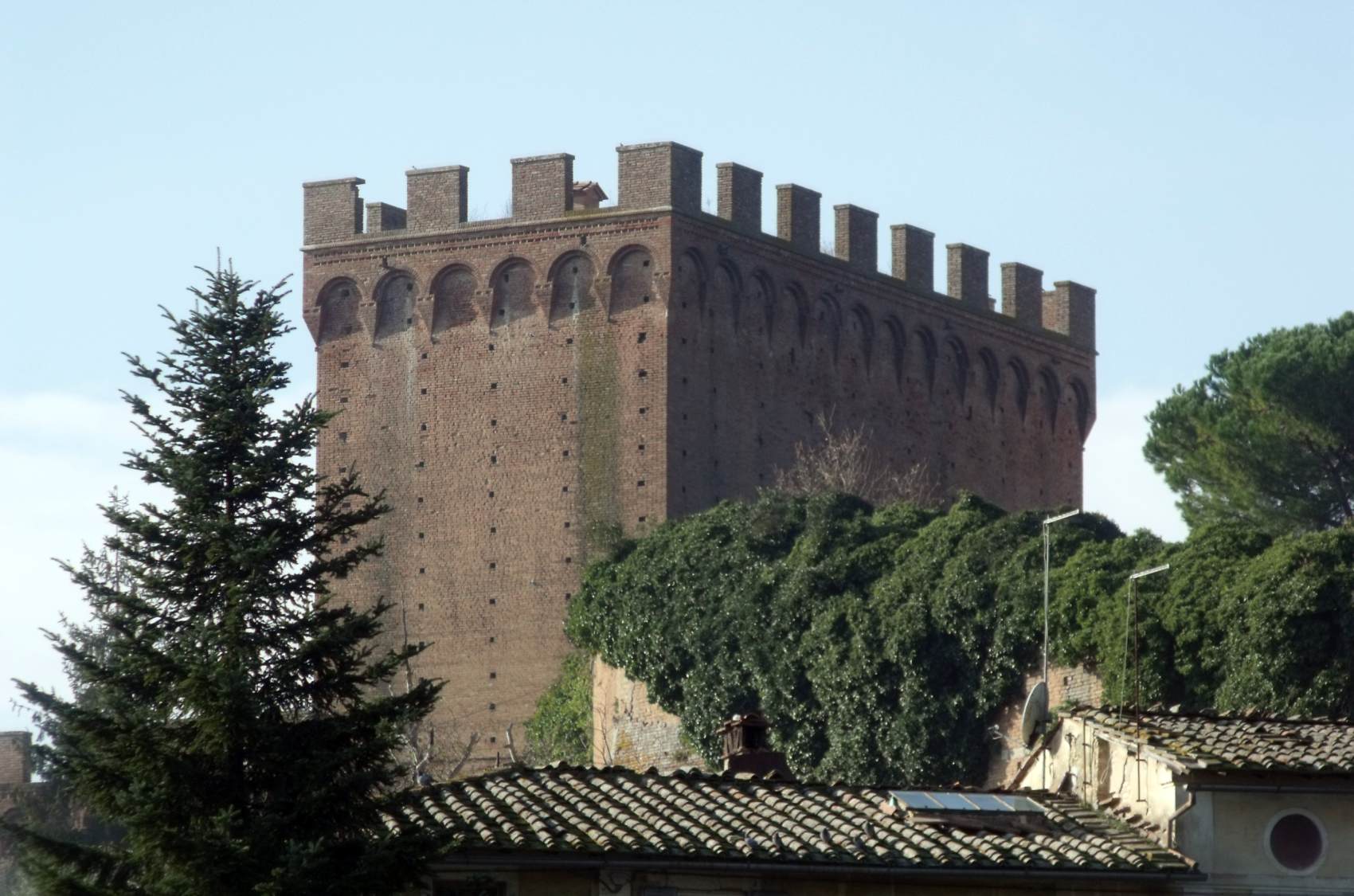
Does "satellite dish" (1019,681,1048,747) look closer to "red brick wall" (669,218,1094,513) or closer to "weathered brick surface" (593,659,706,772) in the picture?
"weathered brick surface" (593,659,706,772)

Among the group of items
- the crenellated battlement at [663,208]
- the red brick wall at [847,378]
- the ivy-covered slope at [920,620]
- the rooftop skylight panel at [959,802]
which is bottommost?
the rooftop skylight panel at [959,802]

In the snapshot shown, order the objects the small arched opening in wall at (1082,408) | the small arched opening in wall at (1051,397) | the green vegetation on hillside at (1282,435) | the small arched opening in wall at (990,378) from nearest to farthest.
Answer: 1. the green vegetation on hillside at (1282,435)
2. the small arched opening in wall at (990,378)
3. the small arched opening in wall at (1051,397)
4. the small arched opening in wall at (1082,408)

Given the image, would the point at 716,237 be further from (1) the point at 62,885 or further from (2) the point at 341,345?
(1) the point at 62,885

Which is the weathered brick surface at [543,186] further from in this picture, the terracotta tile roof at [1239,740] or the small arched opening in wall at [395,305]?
the terracotta tile roof at [1239,740]

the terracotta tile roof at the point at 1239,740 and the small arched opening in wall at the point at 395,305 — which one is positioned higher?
the small arched opening in wall at the point at 395,305

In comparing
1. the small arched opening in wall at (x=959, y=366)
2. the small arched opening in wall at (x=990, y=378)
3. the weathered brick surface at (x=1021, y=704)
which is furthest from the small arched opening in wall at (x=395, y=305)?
the weathered brick surface at (x=1021, y=704)

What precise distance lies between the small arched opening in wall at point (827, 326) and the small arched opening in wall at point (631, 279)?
12.7ft

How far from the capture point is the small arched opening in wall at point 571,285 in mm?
53719

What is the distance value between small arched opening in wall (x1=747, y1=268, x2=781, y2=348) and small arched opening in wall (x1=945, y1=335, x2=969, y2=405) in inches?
192

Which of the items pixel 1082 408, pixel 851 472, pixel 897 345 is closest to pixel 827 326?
pixel 897 345

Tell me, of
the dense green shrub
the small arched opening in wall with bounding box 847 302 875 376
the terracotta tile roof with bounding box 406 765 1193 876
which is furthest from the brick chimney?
the small arched opening in wall with bounding box 847 302 875 376

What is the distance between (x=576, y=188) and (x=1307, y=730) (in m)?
30.5

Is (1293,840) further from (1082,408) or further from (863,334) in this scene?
(1082,408)

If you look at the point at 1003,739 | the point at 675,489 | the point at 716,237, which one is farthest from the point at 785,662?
the point at 716,237
